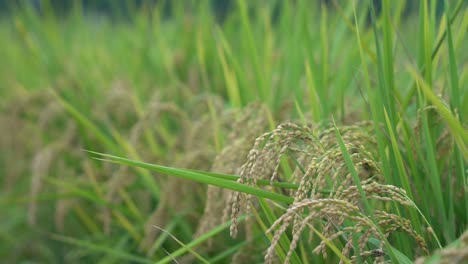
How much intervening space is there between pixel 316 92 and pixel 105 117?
1.14m

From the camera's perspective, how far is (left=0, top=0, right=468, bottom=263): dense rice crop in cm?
113

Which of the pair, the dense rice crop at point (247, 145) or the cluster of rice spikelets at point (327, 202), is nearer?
the cluster of rice spikelets at point (327, 202)

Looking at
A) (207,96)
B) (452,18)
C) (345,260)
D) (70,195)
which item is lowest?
(70,195)

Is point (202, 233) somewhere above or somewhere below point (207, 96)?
below

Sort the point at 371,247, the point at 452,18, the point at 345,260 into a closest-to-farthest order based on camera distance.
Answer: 1. the point at 345,260
2. the point at 371,247
3. the point at 452,18

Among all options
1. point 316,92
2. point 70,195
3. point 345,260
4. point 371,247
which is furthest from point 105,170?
point 345,260

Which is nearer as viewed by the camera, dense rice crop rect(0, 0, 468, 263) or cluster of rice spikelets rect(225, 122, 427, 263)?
cluster of rice spikelets rect(225, 122, 427, 263)

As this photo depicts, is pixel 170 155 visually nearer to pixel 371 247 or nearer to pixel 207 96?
pixel 207 96

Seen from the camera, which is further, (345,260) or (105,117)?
(105,117)

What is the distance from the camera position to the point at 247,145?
1.55 m

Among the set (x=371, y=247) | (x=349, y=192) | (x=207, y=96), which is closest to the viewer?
(x=349, y=192)

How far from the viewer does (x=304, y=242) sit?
1476 millimetres

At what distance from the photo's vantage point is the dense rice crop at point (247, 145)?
1.13 meters

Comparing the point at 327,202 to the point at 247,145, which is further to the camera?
the point at 247,145
